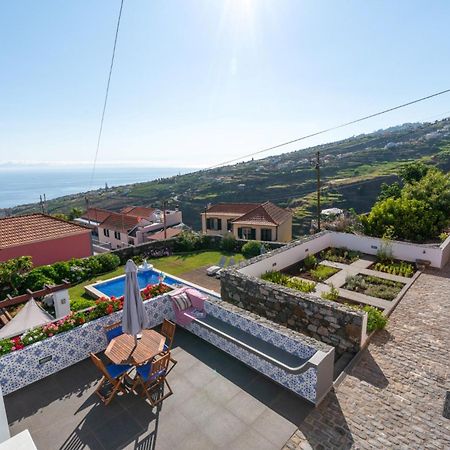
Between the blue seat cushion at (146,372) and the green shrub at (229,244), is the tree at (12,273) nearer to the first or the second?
the blue seat cushion at (146,372)

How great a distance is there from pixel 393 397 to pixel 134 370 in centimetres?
550

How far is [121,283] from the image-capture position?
50.0 ft

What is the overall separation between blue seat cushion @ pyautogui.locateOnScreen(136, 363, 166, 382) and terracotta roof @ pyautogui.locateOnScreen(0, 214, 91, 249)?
12.8 m

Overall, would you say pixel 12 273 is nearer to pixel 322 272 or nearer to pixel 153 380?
pixel 153 380

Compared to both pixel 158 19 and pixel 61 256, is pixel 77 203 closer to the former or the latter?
pixel 61 256

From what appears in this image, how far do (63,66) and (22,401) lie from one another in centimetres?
1234

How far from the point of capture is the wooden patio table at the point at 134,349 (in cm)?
610

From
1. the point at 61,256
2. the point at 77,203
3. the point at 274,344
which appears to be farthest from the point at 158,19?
the point at 77,203

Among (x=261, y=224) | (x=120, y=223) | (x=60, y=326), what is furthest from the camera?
(x=120, y=223)

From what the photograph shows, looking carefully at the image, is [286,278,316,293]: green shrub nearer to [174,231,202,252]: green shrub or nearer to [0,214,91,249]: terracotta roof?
[174,231,202,252]: green shrub

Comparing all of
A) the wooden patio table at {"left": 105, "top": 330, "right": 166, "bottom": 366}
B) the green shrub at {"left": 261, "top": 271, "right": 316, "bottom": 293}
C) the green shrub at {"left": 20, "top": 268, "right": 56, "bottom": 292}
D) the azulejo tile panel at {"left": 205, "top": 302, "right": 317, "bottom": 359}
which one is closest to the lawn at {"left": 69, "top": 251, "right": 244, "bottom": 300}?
the green shrub at {"left": 20, "top": 268, "right": 56, "bottom": 292}

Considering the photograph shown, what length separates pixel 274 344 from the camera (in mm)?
7074

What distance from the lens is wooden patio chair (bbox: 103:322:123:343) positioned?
732 centimetres

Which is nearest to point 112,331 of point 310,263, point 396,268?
point 310,263
